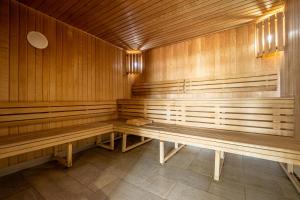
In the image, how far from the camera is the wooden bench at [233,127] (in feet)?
6.36

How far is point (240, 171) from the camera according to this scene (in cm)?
256

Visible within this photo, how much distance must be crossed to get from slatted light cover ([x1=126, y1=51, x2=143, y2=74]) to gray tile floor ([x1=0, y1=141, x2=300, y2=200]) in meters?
3.05

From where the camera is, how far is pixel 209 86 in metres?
3.95

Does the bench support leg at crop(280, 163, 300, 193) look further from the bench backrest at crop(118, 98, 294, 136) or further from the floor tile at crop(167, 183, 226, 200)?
the floor tile at crop(167, 183, 226, 200)

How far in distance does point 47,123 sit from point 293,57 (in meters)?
4.78

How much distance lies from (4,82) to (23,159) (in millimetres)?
1460

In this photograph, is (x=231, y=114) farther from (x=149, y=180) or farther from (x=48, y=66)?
(x=48, y=66)

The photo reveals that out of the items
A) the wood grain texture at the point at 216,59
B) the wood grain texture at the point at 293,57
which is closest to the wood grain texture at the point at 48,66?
the wood grain texture at the point at 216,59

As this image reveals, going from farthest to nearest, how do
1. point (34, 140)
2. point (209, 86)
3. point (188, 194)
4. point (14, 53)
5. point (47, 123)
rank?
point (209, 86) → point (47, 123) → point (14, 53) → point (34, 140) → point (188, 194)

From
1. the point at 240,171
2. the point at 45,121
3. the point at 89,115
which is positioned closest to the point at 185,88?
the point at 240,171

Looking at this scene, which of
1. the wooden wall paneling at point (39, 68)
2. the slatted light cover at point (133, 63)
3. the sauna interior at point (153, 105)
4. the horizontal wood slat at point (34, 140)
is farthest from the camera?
the slatted light cover at point (133, 63)

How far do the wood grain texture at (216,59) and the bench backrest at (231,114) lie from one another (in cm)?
104

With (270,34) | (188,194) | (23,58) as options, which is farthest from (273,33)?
(23,58)

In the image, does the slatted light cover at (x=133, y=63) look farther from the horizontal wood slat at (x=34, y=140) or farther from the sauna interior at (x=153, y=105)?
the horizontal wood slat at (x=34, y=140)
